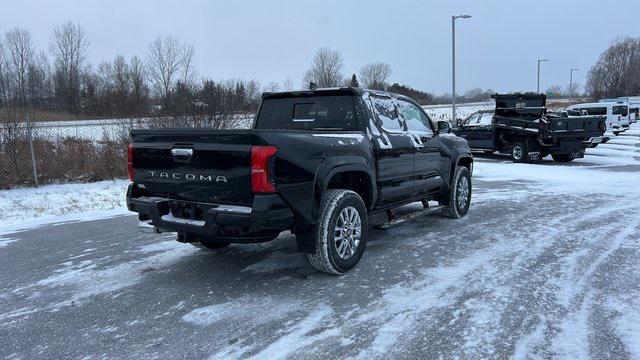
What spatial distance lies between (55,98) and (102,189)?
29344mm

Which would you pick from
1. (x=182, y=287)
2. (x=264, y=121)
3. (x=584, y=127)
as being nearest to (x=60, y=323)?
(x=182, y=287)

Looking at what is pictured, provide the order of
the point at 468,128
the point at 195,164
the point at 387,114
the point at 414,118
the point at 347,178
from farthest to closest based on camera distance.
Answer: the point at 468,128
the point at 414,118
the point at 387,114
the point at 347,178
the point at 195,164

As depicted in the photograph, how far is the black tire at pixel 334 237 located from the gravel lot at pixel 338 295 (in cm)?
16

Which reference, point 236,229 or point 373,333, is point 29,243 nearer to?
point 236,229

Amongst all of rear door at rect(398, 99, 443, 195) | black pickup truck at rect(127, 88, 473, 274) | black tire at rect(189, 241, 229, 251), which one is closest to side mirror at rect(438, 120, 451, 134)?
rear door at rect(398, 99, 443, 195)

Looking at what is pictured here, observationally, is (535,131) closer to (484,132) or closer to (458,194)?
(484,132)

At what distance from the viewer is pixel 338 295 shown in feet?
14.4

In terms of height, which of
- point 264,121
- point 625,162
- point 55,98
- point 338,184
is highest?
point 55,98

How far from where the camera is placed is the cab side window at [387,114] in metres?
5.77

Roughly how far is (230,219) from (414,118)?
351 centimetres

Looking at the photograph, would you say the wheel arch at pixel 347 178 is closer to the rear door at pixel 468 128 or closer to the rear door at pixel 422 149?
the rear door at pixel 422 149

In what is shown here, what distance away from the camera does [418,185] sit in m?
6.47

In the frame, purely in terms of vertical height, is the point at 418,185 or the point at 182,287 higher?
the point at 418,185

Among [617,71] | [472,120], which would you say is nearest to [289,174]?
[472,120]
